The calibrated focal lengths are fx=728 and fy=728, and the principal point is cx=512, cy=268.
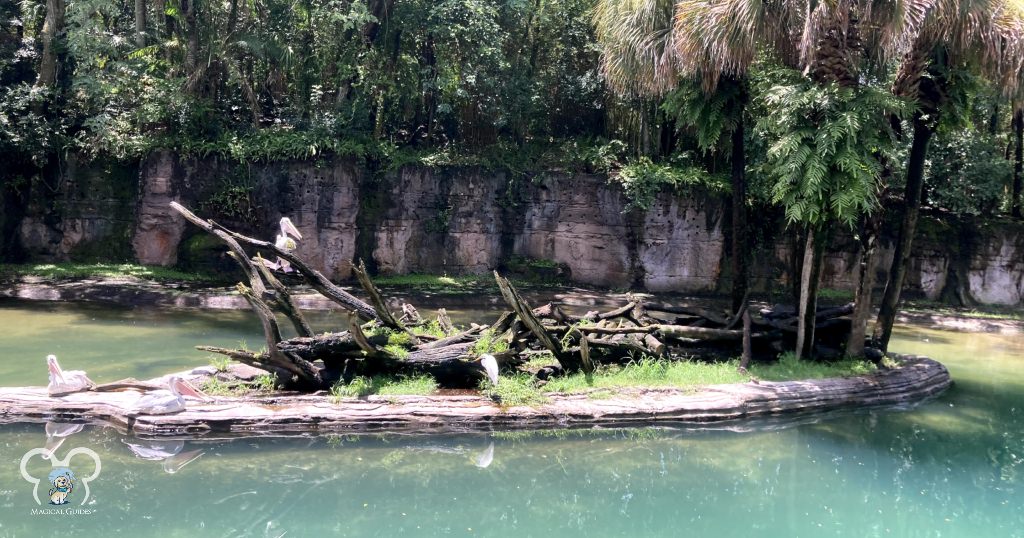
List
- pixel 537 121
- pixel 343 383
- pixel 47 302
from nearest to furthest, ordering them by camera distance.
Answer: pixel 343 383
pixel 47 302
pixel 537 121

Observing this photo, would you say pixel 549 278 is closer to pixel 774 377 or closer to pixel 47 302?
pixel 774 377

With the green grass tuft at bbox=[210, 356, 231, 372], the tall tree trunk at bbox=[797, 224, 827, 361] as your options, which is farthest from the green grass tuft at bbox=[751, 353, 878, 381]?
the green grass tuft at bbox=[210, 356, 231, 372]

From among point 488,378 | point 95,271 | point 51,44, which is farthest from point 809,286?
point 51,44

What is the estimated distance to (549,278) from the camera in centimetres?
1759

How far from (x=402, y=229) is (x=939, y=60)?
39.2 feet

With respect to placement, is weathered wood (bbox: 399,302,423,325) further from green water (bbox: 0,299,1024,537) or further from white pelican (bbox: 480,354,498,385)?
green water (bbox: 0,299,1024,537)

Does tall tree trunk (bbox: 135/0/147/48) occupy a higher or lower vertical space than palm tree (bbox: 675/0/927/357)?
higher

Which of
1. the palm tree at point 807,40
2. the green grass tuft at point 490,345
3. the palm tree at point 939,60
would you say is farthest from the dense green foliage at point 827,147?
the green grass tuft at point 490,345

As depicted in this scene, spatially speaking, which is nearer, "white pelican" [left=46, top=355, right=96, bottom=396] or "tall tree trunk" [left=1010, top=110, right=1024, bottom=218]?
"white pelican" [left=46, top=355, right=96, bottom=396]

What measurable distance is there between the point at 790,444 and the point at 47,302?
13.3 metres

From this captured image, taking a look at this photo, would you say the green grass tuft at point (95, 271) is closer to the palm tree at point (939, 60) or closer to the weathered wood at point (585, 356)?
the weathered wood at point (585, 356)

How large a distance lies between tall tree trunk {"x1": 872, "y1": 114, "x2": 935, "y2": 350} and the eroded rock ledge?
63.7 inches

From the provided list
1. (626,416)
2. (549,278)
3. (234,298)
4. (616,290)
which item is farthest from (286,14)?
(626,416)

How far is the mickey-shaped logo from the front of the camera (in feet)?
18.4
